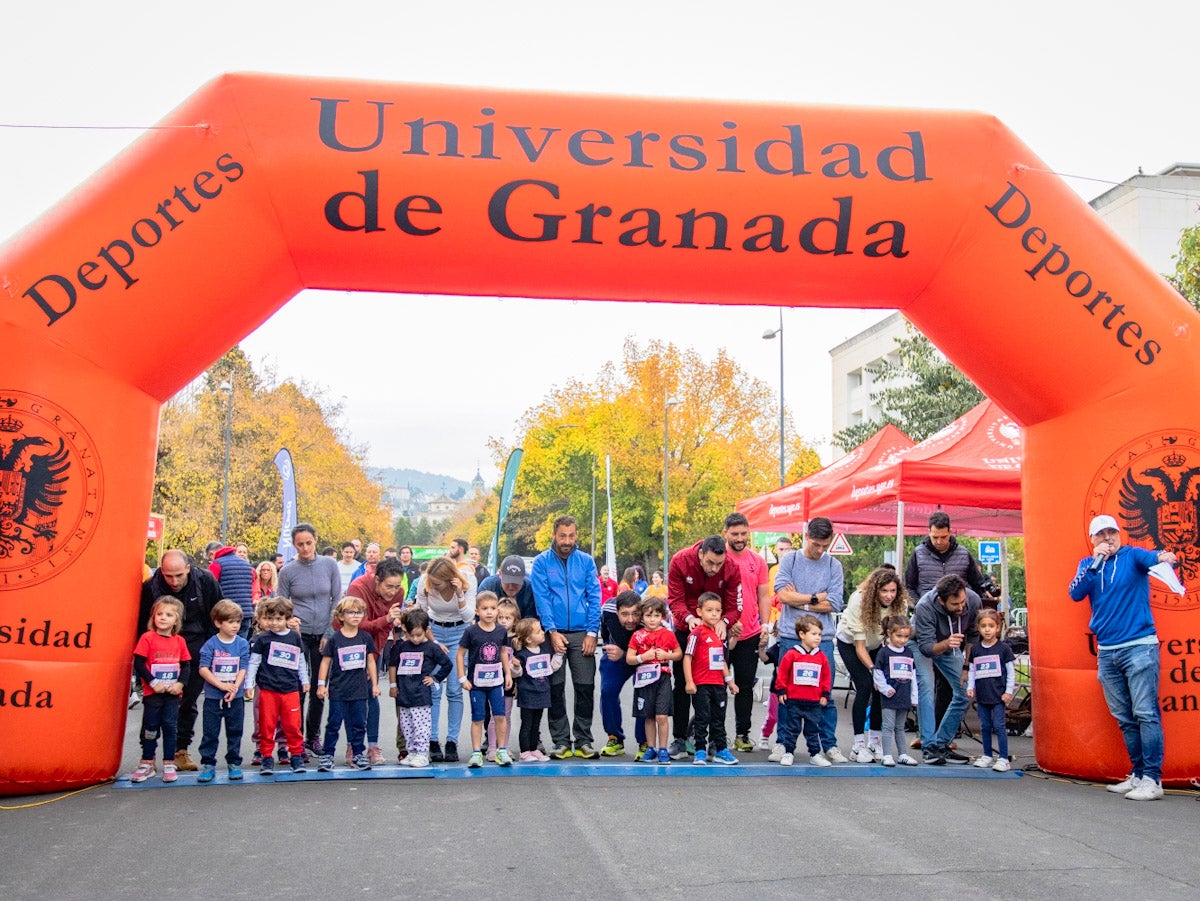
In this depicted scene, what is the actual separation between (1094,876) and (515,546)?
6849 cm

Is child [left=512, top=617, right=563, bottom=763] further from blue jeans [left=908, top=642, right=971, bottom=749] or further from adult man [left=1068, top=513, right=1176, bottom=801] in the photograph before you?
adult man [left=1068, top=513, right=1176, bottom=801]

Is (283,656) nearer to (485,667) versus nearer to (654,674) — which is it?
(485,667)

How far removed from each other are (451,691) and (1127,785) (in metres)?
4.86

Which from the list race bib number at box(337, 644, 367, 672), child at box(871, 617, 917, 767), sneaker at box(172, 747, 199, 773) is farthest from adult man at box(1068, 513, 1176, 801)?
sneaker at box(172, 747, 199, 773)

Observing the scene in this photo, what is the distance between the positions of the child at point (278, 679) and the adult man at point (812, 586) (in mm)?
3758

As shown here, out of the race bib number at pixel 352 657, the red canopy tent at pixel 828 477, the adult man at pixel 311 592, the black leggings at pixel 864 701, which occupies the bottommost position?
the black leggings at pixel 864 701

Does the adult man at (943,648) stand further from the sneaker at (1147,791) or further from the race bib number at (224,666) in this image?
the race bib number at (224,666)

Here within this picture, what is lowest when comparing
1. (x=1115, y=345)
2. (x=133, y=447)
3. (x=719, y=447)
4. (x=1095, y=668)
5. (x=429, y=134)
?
(x=1095, y=668)

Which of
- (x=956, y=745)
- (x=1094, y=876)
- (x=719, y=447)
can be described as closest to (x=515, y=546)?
(x=719, y=447)

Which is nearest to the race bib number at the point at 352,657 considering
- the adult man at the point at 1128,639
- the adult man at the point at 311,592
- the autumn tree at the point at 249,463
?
the adult man at the point at 311,592

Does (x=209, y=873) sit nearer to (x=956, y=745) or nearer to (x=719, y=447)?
(x=956, y=745)

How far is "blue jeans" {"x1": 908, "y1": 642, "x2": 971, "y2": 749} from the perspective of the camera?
860cm

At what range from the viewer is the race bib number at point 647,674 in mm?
8320

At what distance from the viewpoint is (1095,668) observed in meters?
7.79
